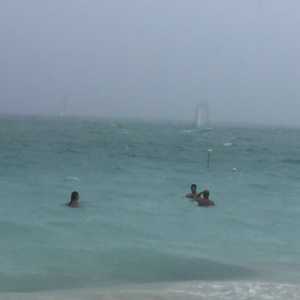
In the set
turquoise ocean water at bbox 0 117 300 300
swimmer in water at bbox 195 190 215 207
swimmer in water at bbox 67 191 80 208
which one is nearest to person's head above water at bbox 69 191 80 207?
swimmer in water at bbox 67 191 80 208

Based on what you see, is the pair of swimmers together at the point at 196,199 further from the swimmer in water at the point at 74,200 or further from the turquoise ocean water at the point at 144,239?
the turquoise ocean water at the point at 144,239

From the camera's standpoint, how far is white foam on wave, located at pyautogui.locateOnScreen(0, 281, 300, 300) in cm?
1198

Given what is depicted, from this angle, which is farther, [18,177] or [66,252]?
[18,177]

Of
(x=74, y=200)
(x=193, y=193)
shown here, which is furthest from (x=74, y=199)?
(x=193, y=193)

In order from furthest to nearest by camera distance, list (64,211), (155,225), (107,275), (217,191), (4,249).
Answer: (217,191) < (64,211) < (155,225) < (4,249) < (107,275)

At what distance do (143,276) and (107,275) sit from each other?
2.57 feet

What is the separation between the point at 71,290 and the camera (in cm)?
1270

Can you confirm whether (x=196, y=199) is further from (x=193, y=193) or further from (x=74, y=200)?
(x=74, y=200)

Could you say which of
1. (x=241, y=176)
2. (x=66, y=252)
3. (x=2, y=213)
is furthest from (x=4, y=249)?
(x=241, y=176)

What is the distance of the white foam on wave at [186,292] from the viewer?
1198 cm

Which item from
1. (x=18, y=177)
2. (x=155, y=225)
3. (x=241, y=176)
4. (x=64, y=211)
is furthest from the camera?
(x=241, y=176)

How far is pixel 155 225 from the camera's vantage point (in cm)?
2072

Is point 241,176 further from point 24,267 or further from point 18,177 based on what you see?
point 24,267

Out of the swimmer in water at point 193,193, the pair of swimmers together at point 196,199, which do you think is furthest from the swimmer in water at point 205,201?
the swimmer in water at point 193,193
